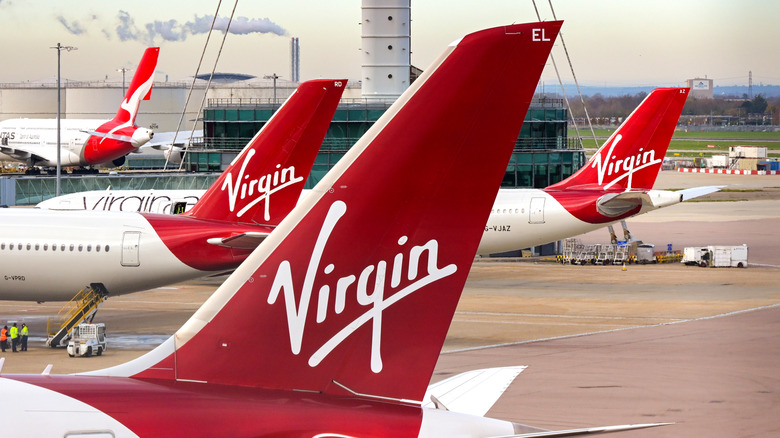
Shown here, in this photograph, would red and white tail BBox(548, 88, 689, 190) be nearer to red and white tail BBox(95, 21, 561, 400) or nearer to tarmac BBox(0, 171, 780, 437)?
tarmac BBox(0, 171, 780, 437)

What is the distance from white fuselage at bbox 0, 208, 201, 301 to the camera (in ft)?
124

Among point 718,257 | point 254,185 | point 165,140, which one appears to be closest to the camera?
point 254,185

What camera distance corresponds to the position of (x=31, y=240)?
38.2 m

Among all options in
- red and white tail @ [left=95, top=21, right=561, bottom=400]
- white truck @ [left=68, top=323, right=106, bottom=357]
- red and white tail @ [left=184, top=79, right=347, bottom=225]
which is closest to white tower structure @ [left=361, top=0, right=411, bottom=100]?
red and white tail @ [left=184, top=79, right=347, bottom=225]

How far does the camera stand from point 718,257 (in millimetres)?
66062

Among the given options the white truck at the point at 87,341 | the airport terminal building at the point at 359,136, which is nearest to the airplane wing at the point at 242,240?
the white truck at the point at 87,341

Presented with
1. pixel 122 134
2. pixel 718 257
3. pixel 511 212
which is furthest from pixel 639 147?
pixel 122 134

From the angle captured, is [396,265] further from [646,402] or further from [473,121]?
[646,402]

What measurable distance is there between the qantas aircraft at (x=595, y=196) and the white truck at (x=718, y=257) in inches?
430

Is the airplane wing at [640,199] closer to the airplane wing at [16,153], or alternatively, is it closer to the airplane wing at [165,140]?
the airplane wing at [16,153]

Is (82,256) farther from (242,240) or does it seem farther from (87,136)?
(87,136)

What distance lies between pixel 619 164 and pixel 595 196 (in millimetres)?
2645

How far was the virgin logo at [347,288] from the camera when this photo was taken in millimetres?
9562

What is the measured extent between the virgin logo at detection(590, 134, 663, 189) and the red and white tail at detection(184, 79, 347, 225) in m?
24.5
